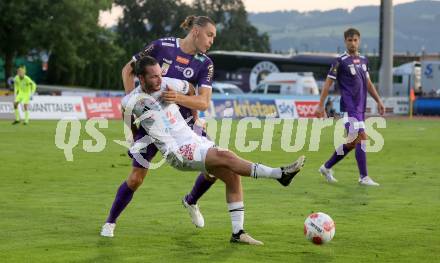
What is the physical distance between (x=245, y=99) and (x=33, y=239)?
112 ft

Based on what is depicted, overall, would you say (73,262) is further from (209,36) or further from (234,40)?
(234,40)

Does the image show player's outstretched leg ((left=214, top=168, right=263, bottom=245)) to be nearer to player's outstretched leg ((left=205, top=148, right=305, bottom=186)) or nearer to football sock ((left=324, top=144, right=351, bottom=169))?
player's outstretched leg ((left=205, top=148, right=305, bottom=186))

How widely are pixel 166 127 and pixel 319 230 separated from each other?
1.88m

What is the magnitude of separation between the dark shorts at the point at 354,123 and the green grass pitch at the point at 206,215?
929 millimetres

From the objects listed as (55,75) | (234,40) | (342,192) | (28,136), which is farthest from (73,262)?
(234,40)

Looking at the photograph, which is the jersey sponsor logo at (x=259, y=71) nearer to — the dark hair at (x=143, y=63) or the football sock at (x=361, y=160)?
the football sock at (x=361, y=160)

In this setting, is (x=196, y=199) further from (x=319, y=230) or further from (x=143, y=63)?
(x=143, y=63)

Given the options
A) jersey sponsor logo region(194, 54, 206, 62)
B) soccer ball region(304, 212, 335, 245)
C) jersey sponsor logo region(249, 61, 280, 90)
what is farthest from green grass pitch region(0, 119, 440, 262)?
jersey sponsor logo region(249, 61, 280, 90)

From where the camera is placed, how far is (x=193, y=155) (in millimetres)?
9117

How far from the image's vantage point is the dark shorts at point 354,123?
16.0 metres

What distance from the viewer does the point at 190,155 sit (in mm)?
→ 9125

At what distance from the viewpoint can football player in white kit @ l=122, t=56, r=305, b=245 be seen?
908cm

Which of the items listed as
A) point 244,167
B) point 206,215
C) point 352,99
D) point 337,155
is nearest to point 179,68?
point 244,167

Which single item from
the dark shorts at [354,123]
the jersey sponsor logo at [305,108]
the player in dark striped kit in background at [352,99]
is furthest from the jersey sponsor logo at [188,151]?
the jersey sponsor logo at [305,108]
